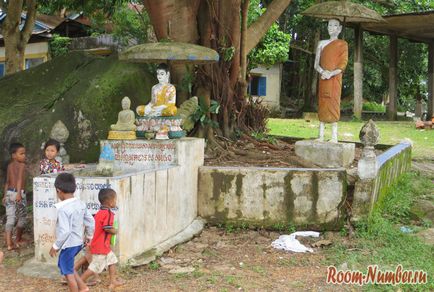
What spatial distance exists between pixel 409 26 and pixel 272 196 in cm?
1267

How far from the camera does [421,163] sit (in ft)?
36.6

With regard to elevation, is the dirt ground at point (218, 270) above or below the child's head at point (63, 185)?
below

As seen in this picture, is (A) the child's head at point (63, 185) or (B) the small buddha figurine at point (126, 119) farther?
(B) the small buddha figurine at point (126, 119)


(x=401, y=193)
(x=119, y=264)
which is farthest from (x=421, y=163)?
(x=119, y=264)

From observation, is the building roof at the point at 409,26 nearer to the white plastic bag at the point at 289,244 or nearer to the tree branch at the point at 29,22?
the tree branch at the point at 29,22

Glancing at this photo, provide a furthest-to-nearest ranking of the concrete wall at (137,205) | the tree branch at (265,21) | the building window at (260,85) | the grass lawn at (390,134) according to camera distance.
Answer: the building window at (260,85)
the grass lawn at (390,134)
the tree branch at (265,21)
the concrete wall at (137,205)

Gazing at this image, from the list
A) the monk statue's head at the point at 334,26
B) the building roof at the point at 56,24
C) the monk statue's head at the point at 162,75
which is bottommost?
the monk statue's head at the point at 162,75

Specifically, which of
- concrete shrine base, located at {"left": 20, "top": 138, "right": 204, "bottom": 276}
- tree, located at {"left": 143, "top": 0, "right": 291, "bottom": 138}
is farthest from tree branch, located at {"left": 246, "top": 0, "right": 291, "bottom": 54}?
concrete shrine base, located at {"left": 20, "top": 138, "right": 204, "bottom": 276}

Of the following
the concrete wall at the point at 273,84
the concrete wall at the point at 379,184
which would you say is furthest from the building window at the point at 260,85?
the concrete wall at the point at 379,184

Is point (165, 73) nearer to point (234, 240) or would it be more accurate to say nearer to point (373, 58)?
point (234, 240)

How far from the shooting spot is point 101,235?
15.6ft

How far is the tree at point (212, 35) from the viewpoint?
28.5 ft

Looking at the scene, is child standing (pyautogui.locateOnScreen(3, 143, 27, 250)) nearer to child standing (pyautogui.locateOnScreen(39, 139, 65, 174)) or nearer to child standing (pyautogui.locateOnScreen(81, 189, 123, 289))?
child standing (pyautogui.locateOnScreen(39, 139, 65, 174))

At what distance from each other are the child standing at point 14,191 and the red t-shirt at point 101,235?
6.46 ft
